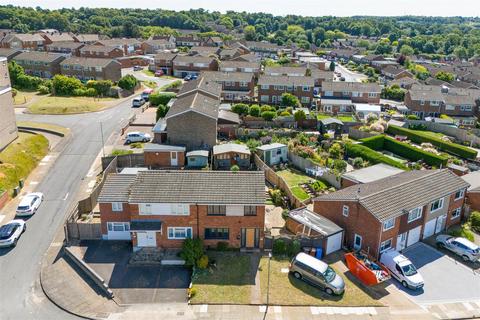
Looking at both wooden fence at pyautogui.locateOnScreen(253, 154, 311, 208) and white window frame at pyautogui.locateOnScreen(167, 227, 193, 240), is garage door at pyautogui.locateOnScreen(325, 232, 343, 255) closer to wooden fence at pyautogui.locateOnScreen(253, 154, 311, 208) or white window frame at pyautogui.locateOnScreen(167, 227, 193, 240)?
wooden fence at pyautogui.locateOnScreen(253, 154, 311, 208)

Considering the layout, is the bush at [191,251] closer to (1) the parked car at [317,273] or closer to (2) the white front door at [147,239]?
(2) the white front door at [147,239]

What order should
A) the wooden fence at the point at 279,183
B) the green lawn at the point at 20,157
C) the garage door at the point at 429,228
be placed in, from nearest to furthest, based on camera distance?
the garage door at the point at 429,228, the wooden fence at the point at 279,183, the green lawn at the point at 20,157

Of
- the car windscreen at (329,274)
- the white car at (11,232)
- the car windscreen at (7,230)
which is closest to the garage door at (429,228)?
the car windscreen at (329,274)

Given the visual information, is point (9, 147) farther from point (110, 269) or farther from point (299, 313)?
point (299, 313)

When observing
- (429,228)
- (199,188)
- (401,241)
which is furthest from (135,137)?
(429,228)

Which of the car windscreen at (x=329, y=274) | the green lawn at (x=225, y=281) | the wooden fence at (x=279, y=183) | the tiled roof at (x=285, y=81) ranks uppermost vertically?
the tiled roof at (x=285, y=81)

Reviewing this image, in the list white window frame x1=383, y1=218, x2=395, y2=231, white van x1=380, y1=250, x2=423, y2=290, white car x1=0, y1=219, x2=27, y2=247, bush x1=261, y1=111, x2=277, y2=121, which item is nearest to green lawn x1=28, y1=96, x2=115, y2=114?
bush x1=261, y1=111, x2=277, y2=121

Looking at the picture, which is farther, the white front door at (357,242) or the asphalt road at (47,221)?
the white front door at (357,242)

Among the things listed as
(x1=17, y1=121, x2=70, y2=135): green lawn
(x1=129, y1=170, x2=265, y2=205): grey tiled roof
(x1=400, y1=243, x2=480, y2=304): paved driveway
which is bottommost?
(x1=400, y1=243, x2=480, y2=304): paved driveway
